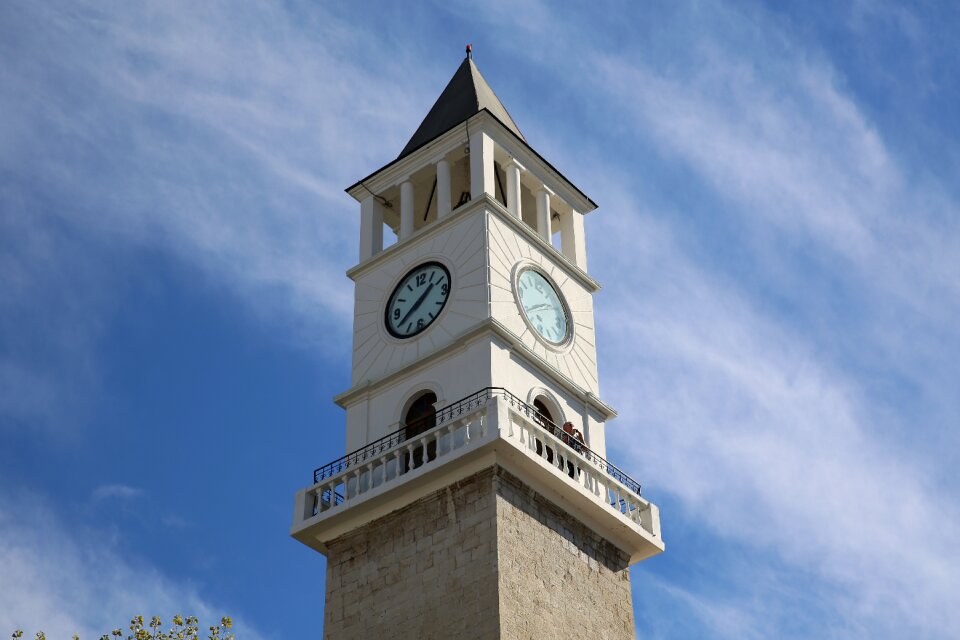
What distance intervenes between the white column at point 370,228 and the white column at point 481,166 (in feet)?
8.75

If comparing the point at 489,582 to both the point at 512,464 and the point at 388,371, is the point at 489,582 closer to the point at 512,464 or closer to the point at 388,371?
the point at 512,464

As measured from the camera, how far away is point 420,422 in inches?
1320

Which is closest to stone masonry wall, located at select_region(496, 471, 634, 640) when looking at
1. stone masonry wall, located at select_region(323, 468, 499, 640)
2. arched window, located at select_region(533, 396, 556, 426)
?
stone masonry wall, located at select_region(323, 468, 499, 640)

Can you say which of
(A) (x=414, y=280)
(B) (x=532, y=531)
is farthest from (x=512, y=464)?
(A) (x=414, y=280)

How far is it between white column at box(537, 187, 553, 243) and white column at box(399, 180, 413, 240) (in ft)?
8.98

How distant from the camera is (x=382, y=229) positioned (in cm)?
3859

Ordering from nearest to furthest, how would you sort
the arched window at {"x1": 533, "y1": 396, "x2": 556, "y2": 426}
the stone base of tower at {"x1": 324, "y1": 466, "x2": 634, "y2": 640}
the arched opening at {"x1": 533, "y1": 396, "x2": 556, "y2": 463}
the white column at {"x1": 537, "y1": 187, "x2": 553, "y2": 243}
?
the stone base of tower at {"x1": 324, "y1": 466, "x2": 634, "y2": 640}
the arched opening at {"x1": 533, "y1": 396, "x2": 556, "y2": 463}
the arched window at {"x1": 533, "y1": 396, "x2": 556, "y2": 426}
the white column at {"x1": 537, "y1": 187, "x2": 553, "y2": 243}

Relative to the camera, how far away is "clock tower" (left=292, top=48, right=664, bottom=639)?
30.6 metres

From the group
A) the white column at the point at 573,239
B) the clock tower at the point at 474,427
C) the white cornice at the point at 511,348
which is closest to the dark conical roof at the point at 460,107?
the clock tower at the point at 474,427

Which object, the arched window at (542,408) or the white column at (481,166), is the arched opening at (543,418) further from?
the white column at (481,166)

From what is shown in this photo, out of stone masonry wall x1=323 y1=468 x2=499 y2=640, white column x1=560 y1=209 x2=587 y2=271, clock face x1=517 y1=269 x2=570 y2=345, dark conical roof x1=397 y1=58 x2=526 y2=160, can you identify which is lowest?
stone masonry wall x1=323 y1=468 x2=499 y2=640

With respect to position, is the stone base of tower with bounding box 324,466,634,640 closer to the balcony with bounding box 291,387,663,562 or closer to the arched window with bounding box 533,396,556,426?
the balcony with bounding box 291,387,663,562

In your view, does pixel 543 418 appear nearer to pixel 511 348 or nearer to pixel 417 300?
pixel 511 348

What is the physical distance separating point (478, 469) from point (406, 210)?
8355 mm
